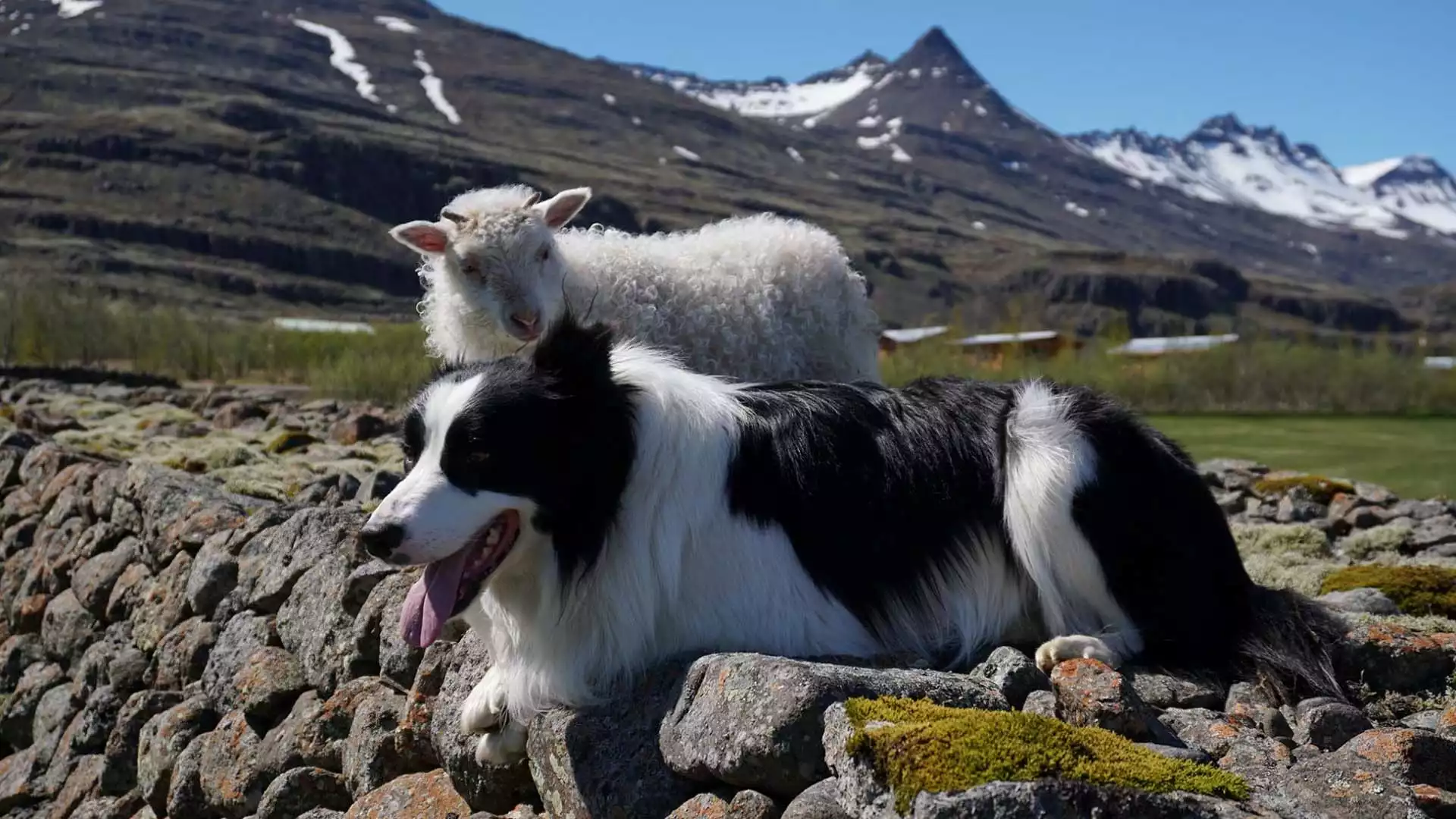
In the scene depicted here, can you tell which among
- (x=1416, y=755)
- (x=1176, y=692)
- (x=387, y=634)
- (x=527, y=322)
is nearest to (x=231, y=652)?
(x=387, y=634)

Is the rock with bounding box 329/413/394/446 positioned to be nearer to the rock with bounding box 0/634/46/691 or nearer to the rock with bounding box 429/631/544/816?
the rock with bounding box 0/634/46/691

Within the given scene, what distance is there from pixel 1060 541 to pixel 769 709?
5.11 ft

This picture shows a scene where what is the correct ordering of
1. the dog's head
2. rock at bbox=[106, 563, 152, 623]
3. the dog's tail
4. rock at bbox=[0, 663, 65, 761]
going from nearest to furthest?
1. the dog's head
2. the dog's tail
3. rock at bbox=[106, 563, 152, 623]
4. rock at bbox=[0, 663, 65, 761]

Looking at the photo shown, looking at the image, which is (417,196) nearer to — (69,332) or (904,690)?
(69,332)

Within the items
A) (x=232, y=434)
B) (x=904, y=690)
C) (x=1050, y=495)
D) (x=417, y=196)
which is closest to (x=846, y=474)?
(x=1050, y=495)

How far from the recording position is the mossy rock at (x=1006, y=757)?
285cm

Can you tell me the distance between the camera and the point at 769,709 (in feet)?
11.2

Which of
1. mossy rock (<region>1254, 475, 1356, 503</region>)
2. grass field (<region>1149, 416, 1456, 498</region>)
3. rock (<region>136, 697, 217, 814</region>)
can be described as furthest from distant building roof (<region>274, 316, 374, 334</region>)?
mossy rock (<region>1254, 475, 1356, 503</region>)

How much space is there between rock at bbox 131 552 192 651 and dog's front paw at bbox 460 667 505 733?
448 cm

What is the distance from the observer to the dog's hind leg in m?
4.46

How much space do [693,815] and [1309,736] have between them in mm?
1898

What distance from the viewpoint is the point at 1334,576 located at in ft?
22.2

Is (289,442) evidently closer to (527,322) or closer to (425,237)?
(425,237)

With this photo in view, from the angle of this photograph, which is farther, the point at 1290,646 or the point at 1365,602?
the point at 1365,602
